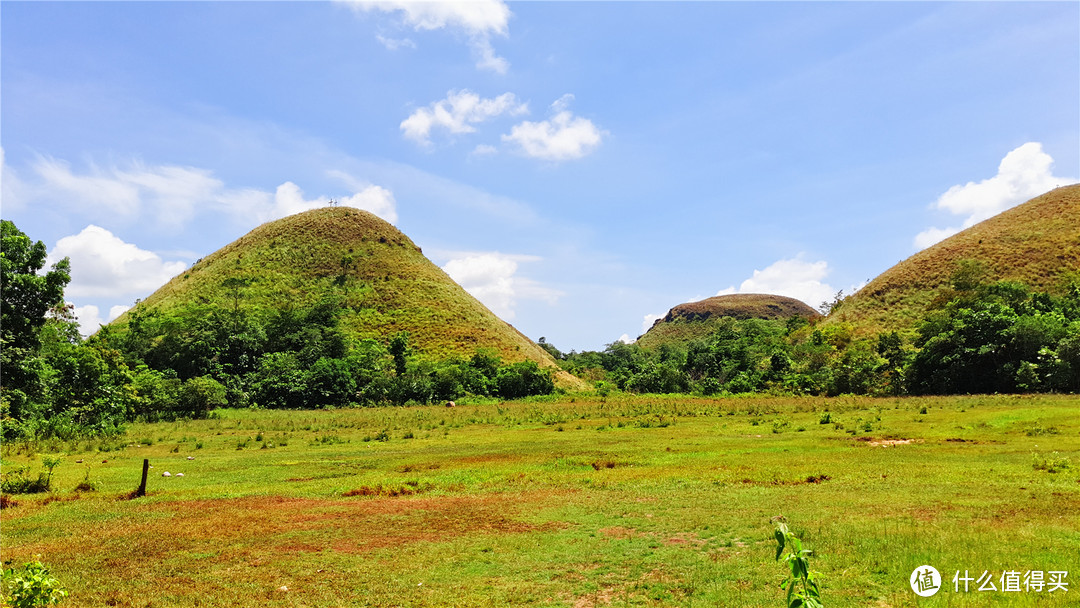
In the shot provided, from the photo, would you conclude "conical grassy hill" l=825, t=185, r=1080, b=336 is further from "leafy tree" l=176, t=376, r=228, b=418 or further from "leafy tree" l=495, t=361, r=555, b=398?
"leafy tree" l=176, t=376, r=228, b=418

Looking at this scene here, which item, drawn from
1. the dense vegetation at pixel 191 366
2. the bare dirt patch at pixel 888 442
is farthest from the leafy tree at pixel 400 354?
the bare dirt patch at pixel 888 442

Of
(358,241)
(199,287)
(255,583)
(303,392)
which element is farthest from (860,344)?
(199,287)

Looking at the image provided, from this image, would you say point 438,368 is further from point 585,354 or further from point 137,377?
point 585,354

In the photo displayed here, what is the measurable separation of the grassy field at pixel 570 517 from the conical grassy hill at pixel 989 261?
206 feet

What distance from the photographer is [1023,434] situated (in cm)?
2969

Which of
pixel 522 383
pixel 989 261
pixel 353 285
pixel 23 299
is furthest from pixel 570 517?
pixel 989 261

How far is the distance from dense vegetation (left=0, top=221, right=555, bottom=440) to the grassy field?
678cm

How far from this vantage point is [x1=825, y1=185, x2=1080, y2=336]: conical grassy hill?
88562 mm

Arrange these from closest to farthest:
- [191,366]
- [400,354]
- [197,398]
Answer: [197,398]
[191,366]
[400,354]

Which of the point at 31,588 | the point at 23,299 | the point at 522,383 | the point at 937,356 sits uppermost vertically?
the point at 23,299

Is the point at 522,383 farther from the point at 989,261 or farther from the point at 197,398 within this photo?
→ the point at 989,261

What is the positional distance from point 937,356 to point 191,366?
83832mm

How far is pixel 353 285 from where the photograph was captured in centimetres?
11331

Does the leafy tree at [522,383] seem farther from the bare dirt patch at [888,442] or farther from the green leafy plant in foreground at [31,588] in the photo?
the green leafy plant in foreground at [31,588]
